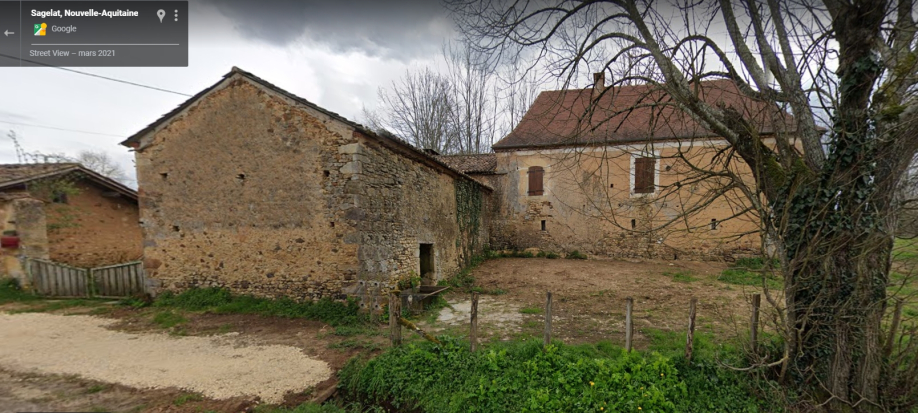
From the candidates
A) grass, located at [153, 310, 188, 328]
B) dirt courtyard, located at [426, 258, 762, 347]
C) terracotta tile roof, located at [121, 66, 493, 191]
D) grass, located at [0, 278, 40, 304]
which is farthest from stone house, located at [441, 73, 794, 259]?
grass, located at [0, 278, 40, 304]

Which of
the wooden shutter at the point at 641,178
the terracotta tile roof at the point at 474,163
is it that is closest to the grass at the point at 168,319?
the terracotta tile roof at the point at 474,163

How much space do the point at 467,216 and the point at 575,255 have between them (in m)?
5.27

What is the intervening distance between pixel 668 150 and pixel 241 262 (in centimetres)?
1360

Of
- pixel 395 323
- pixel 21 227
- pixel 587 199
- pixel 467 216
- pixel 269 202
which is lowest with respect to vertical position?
pixel 395 323

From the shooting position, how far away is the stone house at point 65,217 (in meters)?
7.75

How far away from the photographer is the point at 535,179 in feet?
45.4

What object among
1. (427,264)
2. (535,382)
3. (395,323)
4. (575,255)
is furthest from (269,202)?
(575,255)

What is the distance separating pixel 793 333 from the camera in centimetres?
356

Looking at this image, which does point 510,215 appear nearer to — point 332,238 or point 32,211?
point 332,238

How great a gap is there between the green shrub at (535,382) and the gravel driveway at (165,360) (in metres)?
0.92

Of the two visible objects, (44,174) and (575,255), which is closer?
(44,174)

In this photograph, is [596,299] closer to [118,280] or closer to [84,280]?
[118,280]

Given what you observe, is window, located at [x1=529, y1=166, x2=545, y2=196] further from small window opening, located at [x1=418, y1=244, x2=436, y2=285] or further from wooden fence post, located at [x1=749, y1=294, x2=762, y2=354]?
wooden fence post, located at [x1=749, y1=294, x2=762, y2=354]

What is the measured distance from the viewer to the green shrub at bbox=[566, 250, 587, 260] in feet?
44.4
